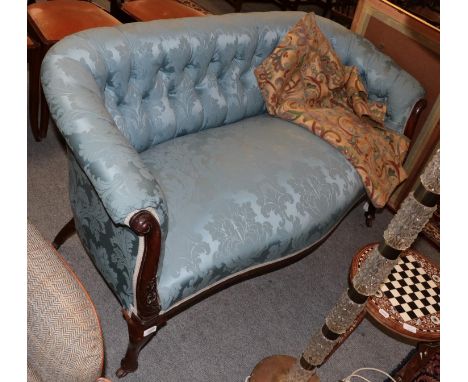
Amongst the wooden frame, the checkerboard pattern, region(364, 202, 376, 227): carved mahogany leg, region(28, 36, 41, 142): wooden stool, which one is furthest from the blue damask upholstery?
region(28, 36, 41, 142): wooden stool

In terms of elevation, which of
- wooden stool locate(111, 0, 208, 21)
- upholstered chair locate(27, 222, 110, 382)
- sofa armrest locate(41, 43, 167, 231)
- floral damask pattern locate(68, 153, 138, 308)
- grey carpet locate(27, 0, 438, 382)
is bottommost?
grey carpet locate(27, 0, 438, 382)

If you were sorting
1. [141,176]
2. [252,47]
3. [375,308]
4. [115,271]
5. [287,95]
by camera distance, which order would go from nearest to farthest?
1. [141,176]
2. [115,271]
3. [375,308]
4. [252,47]
5. [287,95]

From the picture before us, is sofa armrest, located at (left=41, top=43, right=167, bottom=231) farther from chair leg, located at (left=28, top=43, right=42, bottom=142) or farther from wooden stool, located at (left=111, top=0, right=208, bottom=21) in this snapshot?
wooden stool, located at (left=111, top=0, right=208, bottom=21)

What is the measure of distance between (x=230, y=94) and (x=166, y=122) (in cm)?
41

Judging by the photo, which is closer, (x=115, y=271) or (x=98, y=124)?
(x=98, y=124)

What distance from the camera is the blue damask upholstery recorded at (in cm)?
136

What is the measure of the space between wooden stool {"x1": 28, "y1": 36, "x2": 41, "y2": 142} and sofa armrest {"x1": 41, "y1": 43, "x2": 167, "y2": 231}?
2.58ft

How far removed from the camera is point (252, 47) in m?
2.15

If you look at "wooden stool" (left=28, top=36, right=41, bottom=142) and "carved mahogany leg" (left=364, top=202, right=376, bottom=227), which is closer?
"wooden stool" (left=28, top=36, right=41, bottom=142)

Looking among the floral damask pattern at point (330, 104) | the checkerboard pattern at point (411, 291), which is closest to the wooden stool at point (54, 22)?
the floral damask pattern at point (330, 104)

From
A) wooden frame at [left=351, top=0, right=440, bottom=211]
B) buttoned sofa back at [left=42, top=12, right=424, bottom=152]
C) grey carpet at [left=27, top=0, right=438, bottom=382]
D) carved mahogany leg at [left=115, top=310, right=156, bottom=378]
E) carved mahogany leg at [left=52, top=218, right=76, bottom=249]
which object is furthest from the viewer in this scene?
wooden frame at [left=351, top=0, right=440, bottom=211]
